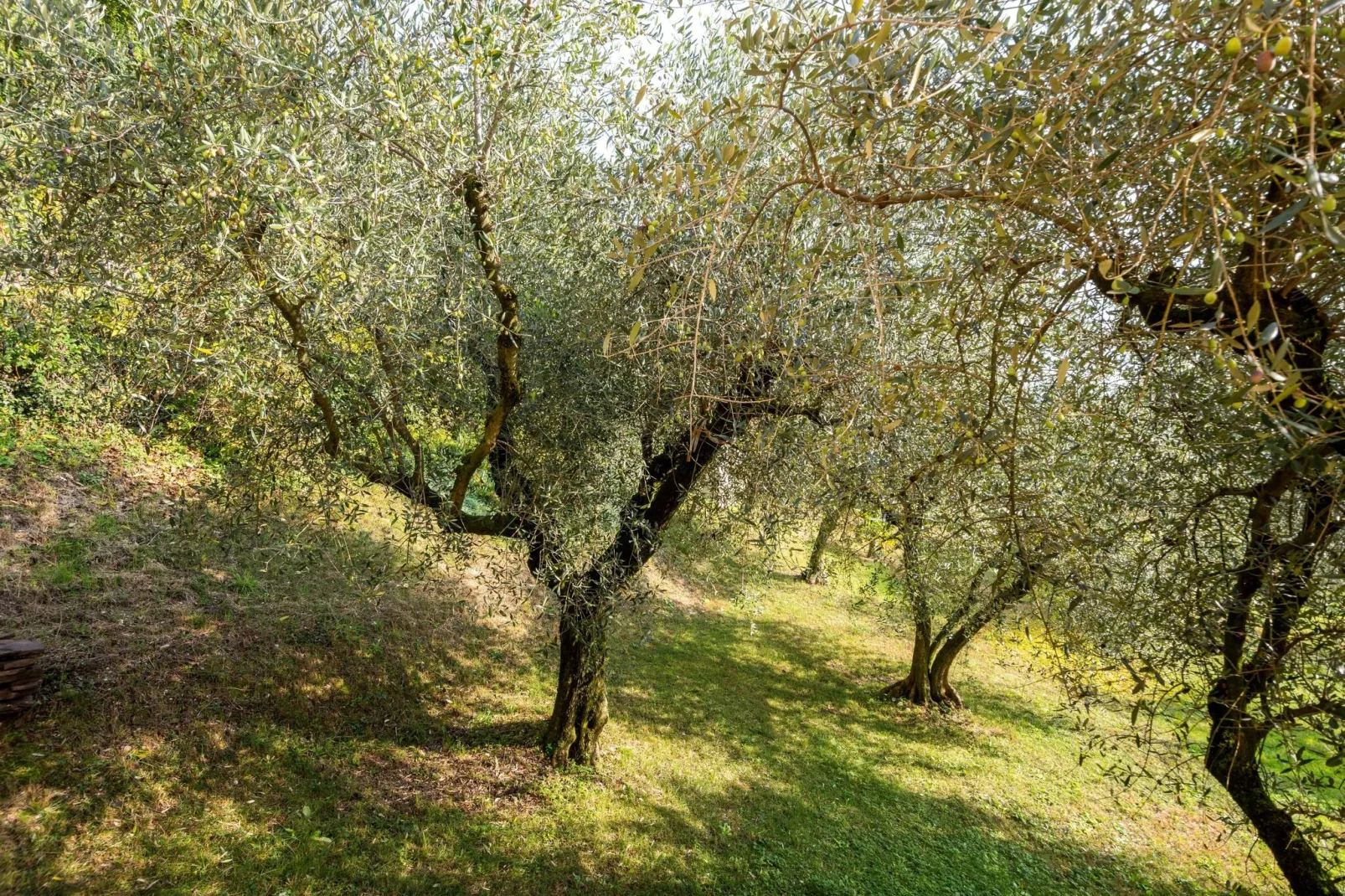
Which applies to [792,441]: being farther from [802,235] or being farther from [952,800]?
[952,800]

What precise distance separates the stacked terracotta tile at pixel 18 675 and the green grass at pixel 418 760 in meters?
0.23

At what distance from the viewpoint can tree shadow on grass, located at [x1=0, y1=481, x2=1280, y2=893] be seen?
18.2 feet

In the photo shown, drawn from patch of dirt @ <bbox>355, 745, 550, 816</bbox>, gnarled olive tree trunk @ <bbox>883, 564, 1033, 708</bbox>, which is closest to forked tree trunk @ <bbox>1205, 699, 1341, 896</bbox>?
patch of dirt @ <bbox>355, 745, 550, 816</bbox>

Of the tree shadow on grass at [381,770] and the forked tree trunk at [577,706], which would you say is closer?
the tree shadow on grass at [381,770]

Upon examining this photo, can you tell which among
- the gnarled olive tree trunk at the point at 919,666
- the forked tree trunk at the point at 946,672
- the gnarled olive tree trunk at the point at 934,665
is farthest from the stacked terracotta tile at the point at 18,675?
the forked tree trunk at the point at 946,672

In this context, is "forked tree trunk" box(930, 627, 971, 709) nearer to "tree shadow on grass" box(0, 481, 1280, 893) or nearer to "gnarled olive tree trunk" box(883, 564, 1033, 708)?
"gnarled olive tree trunk" box(883, 564, 1033, 708)

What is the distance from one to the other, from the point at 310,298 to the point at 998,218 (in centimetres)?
359

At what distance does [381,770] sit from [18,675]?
3.56 metres

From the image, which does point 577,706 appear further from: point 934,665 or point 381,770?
point 934,665

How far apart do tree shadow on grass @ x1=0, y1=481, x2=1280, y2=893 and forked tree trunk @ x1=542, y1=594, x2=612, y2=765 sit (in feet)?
1.03

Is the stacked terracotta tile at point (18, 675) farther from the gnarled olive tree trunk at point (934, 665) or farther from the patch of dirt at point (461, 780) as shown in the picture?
the gnarled olive tree trunk at point (934, 665)

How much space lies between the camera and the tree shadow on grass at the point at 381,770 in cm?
555

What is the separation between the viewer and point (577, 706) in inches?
316

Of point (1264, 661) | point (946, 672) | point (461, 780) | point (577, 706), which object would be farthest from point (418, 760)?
point (946, 672)
